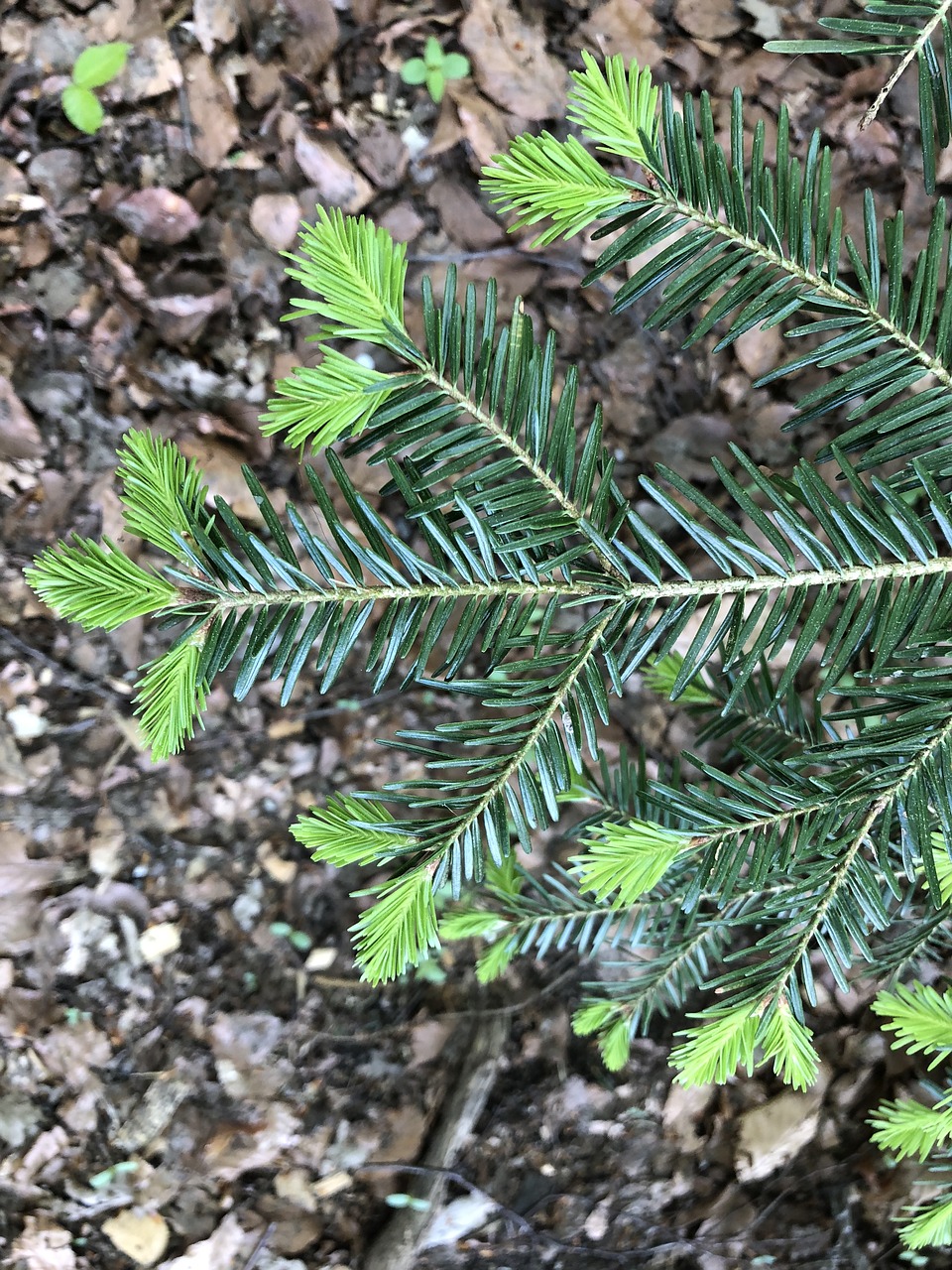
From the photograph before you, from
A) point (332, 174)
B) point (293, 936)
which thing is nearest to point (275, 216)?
point (332, 174)

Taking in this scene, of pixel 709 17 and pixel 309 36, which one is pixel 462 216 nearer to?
pixel 309 36

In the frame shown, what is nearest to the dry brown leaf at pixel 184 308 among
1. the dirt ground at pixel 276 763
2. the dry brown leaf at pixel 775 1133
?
the dirt ground at pixel 276 763

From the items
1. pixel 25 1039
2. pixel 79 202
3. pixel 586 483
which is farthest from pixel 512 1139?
pixel 79 202

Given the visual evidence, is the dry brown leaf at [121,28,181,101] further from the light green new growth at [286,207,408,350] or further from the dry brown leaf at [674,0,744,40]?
the light green new growth at [286,207,408,350]

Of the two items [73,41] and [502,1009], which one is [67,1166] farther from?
[73,41]

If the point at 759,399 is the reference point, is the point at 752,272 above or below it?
above

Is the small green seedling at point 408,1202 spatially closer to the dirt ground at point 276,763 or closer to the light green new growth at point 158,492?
the dirt ground at point 276,763

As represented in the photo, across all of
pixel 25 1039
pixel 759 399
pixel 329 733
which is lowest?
pixel 25 1039

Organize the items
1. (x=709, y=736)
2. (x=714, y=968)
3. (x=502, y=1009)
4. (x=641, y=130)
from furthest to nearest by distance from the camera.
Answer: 1. (x=502, y=1009)
2. (x=714, y=968)
3. (x=709, y=736)
4. (x=641, y=130)
